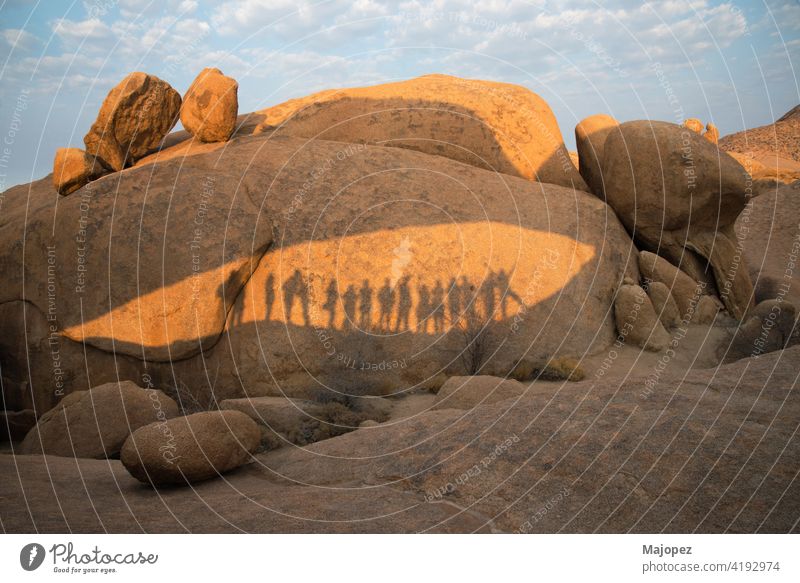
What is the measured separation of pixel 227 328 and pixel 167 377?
105 cm

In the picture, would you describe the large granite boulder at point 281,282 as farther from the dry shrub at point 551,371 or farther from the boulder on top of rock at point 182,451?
the boulder on top of rock at point 182,451

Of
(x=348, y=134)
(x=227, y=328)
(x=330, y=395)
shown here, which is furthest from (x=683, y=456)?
(x=348, y=134)

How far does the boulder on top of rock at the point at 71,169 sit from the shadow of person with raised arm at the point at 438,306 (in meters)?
6.01

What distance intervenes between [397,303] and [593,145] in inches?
227

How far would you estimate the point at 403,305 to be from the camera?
9.13m

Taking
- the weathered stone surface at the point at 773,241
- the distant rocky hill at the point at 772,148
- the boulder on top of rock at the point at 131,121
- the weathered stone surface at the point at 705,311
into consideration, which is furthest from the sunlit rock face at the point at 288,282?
the distant rocky hill at the point at 772,148

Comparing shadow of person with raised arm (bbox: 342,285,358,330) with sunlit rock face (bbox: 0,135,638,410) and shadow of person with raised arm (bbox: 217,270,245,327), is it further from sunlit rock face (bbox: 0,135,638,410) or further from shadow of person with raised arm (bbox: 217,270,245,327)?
shadow of person with raised arm (bbox: 217,270,245,327)

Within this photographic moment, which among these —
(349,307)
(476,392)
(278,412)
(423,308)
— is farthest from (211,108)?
(476,392)

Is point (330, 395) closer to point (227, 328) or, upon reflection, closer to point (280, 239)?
point (227, 328)

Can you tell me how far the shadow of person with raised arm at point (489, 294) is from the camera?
944cm

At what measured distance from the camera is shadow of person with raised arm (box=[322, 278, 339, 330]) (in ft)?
29.3

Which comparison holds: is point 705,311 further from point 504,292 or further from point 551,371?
point 504,292

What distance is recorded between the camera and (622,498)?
3875 millimetres

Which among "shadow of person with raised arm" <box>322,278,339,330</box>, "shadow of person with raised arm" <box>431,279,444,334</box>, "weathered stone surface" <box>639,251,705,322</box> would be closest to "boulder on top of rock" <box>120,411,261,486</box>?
"shadow of person with raised arm" <box>322,278,339,330</box>
